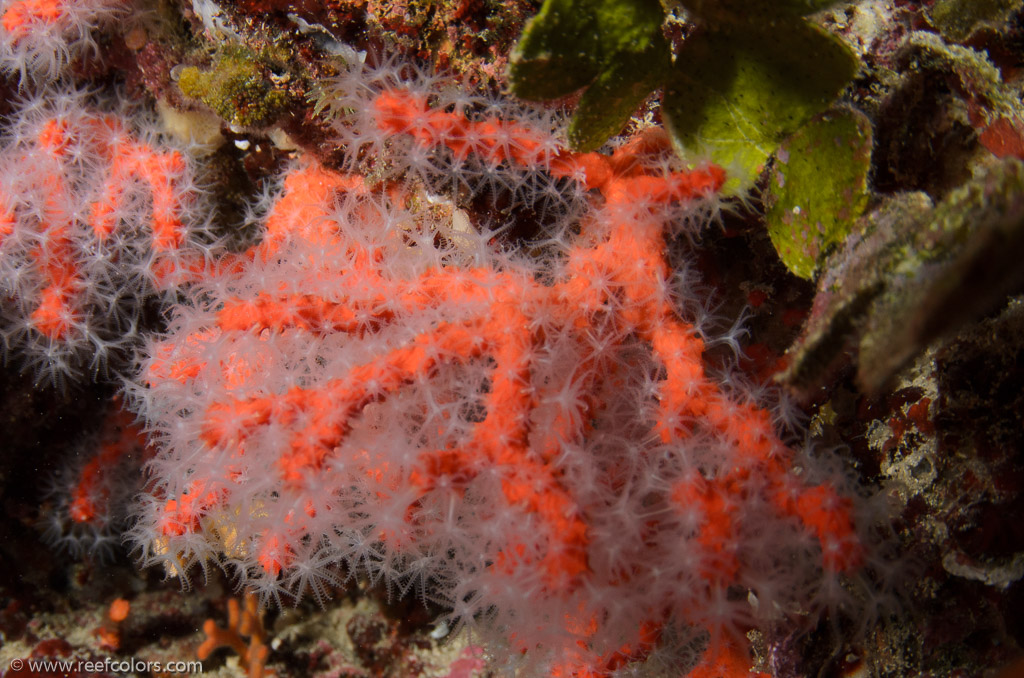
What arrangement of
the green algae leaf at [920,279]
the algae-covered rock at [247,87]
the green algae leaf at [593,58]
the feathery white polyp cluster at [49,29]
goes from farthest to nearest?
1. the feathery white polyp cluster at [49,29]
2. the algae-covered rock at [247,87]
3. the green algae leaf at [593,58]
4. the green algae leaf at [920,279]

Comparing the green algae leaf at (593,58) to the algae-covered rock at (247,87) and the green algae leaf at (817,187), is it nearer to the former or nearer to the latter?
the green algae leaf at (817,187)

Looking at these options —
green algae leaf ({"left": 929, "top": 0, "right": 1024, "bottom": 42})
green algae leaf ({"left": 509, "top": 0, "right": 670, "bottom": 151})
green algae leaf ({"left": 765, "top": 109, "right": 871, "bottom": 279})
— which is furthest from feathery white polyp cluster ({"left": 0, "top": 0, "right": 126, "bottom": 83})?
green algae leaf ({"left": 929, "top": 0, "right": 1024, "bottom": 42})

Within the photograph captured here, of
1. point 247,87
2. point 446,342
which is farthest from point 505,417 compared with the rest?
point 247,87

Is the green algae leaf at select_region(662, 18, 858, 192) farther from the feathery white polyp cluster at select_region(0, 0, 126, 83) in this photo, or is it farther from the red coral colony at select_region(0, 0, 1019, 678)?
the feathery white polyp cluster at select_region(0, 0, 126, 83)

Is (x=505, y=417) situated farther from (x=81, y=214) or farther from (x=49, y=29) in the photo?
(x=49, y=29)

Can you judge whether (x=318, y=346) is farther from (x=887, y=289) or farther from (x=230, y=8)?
(x=887, y=289)

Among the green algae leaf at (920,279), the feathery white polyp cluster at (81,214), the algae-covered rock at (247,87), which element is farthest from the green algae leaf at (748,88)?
the feathery white polyp cluster at (81,214)
